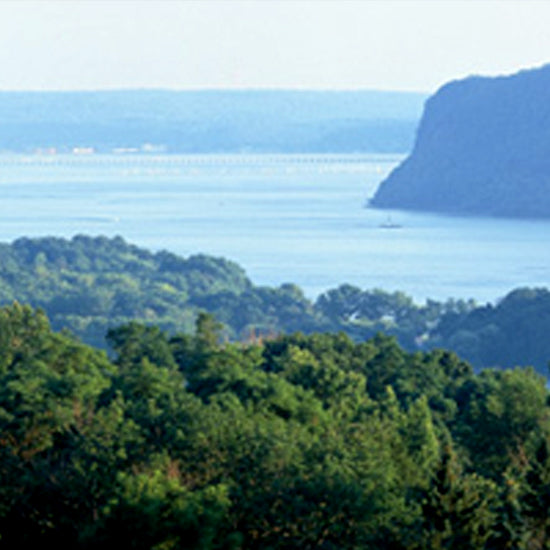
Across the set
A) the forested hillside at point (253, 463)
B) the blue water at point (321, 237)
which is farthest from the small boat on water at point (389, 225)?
the forested hillside at point (253, 463)

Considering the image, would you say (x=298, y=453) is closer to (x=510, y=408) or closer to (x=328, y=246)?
(x=510, y=408)

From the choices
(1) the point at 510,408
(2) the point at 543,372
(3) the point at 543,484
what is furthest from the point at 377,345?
(2) the point at 543,372

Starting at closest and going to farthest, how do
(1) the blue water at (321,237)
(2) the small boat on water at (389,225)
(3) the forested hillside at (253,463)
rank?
(3) the forested hillside at (253,463)
(1) the blue water at (321,237)
(2) the small boat on water at (389,225)

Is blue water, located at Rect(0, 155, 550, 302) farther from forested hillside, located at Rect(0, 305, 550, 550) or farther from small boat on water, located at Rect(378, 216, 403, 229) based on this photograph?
forested hillside, located at Rect(0, 305, 550, 550)

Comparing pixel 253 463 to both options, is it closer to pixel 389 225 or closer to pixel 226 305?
pixel 226 305

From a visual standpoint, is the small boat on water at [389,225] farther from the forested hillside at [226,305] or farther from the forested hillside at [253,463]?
the forested hillside at [253,463]

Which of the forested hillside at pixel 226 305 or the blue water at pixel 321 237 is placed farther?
the blue water at pixel 321 237
